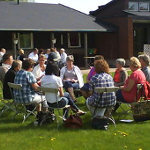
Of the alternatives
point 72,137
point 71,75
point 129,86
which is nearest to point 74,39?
point 71,75

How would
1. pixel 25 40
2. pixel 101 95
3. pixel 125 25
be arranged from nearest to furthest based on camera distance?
pixel 101 95
pixel 25 40
pixel 125 25

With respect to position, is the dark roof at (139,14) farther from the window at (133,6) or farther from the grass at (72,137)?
the grass at (72,137)

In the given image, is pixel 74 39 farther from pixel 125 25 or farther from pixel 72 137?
pixel 72 137

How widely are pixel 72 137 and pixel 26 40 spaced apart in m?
17.7

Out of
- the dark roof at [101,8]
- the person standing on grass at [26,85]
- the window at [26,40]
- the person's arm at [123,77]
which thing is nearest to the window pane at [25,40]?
the window at [26,40]

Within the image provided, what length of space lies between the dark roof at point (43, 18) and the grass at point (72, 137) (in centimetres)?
1424

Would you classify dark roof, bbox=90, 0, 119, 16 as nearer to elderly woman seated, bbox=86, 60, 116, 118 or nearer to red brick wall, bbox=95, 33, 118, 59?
red brick wall, bbox=95, 33, 118, 59

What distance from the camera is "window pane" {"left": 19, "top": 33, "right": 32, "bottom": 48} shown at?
75.8ft

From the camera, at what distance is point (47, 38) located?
24.0 meters

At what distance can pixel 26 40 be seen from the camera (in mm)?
23359

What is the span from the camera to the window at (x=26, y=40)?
23094 mm

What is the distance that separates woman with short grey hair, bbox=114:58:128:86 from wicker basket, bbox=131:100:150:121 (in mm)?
1455

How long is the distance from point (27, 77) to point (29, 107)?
0.84 m

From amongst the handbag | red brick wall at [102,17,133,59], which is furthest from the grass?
red brick wall at [102,17,133,59]
